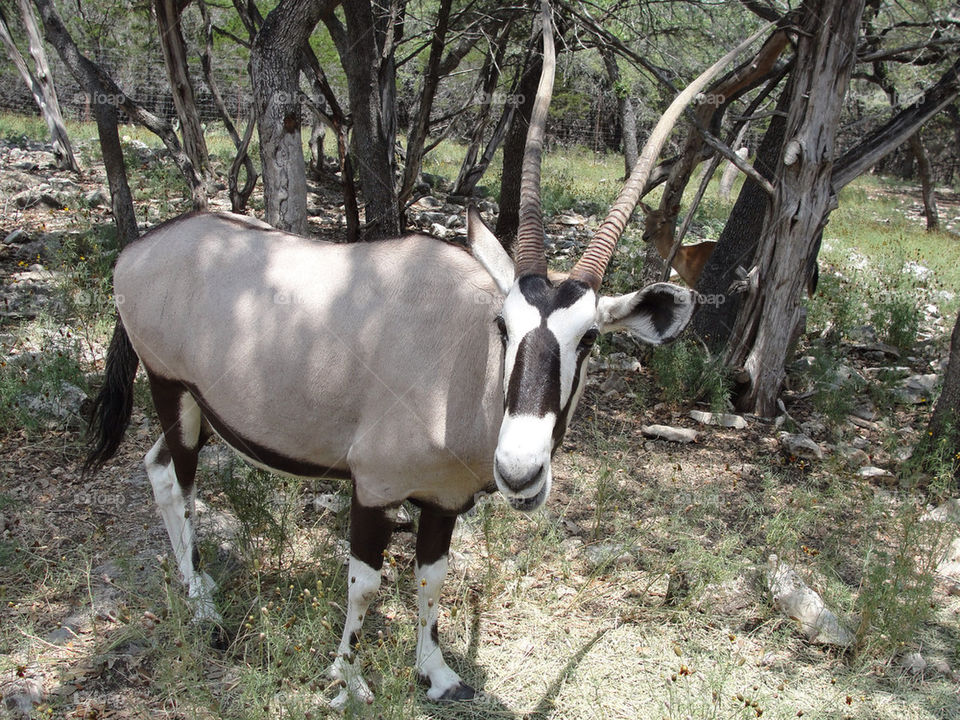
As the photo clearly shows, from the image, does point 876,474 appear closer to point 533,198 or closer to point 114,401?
point 533,198

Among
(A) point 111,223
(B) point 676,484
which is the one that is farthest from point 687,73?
(A) point 111,223

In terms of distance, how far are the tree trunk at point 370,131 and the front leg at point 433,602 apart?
4.15 m

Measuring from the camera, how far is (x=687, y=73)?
380 inches

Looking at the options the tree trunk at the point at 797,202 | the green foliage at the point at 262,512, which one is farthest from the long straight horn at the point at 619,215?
the tree trunk at the point at 797,202

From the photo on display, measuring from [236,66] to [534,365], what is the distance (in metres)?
24.1

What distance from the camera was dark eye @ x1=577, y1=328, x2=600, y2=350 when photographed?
2.89m

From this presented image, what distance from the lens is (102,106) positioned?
21.1 ft

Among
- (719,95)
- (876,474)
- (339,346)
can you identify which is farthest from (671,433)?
(339,346)

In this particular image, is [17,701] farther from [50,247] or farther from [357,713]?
[50,247]

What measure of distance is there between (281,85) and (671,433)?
3.71 metres

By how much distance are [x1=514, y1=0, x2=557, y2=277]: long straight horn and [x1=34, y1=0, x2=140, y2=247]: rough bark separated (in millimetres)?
4112

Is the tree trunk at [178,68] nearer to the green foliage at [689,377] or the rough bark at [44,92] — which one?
the green foliage at [689,377]

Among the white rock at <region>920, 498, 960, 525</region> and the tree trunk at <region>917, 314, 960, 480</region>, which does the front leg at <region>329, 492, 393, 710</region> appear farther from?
the tree trunk at <region>917, 314, 960, 480</region>

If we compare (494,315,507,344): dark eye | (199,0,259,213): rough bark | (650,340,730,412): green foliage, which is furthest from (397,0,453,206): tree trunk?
(494,315,507,344): dark eye
